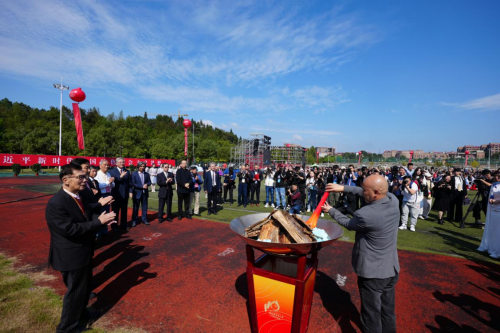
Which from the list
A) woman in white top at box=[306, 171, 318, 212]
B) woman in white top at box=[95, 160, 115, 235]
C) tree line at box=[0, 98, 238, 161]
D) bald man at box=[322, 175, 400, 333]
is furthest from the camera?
tree line at box=[0, 98, 238, 161]

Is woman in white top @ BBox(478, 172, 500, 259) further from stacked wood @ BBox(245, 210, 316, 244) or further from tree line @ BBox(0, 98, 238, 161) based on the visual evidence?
tree line @ BBox(0, 98, 238, 161)

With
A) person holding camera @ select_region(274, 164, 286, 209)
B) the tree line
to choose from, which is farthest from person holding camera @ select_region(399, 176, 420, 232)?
the tree line

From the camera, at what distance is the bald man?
105 inches

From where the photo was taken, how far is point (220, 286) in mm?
4375

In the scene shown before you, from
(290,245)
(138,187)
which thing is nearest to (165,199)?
(138,187)

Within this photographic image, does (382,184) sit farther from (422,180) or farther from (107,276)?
(422,180)

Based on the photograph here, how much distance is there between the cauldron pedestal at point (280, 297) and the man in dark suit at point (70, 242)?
2127 mm

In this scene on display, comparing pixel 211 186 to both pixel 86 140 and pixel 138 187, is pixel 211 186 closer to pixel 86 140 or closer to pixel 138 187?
pixel 138 187

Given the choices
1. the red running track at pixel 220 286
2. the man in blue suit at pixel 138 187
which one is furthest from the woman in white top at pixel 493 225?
the man in blue suit at pixel 138 187

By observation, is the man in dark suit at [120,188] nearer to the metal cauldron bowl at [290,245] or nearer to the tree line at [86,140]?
the metal cauldron bowl at [290,245]

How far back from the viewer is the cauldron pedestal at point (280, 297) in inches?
107

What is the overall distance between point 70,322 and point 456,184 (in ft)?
42.2

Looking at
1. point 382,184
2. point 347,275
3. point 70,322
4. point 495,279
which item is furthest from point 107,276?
point 495,279

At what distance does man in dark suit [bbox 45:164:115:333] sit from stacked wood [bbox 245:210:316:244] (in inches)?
77.3
